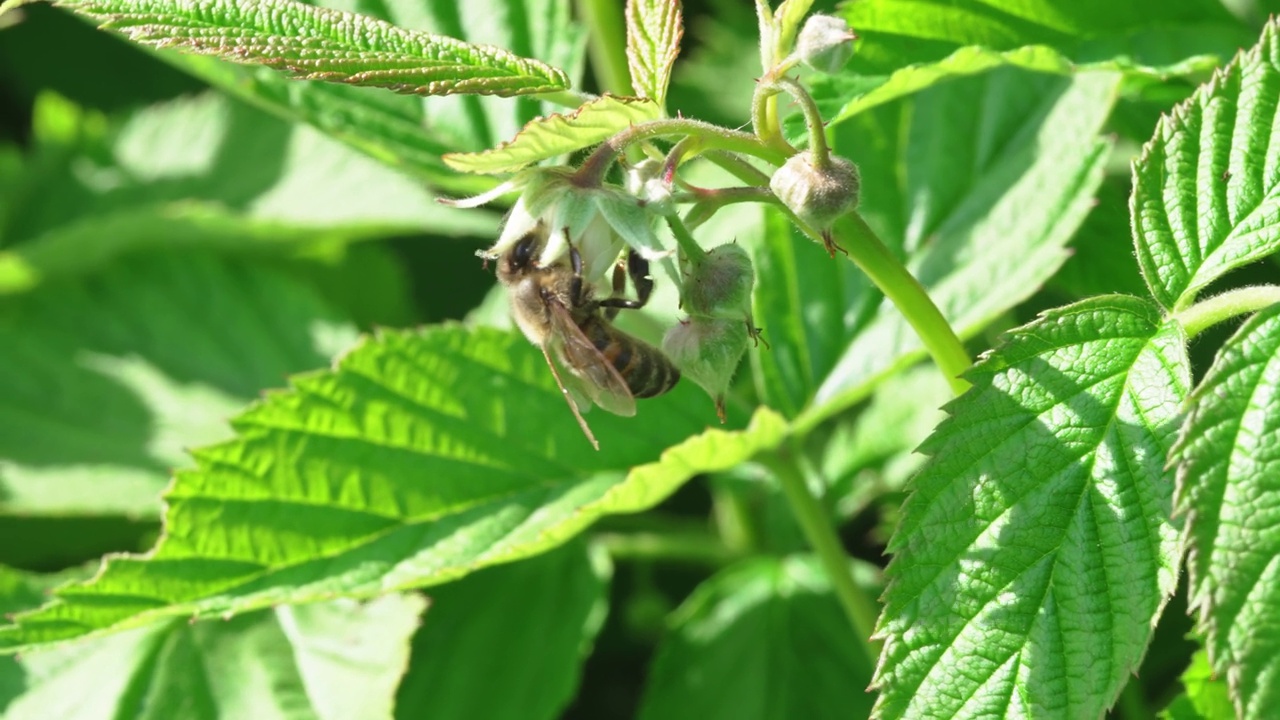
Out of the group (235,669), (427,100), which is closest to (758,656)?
(235,669)

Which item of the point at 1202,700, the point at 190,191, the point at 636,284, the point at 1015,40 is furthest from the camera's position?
the point at 190,191

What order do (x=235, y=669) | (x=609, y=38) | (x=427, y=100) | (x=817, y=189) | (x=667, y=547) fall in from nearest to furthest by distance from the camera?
(x=817, y=189), (x=235, y=669), (x=427, y=100), (x=609, y=38), (x=667, y=547)

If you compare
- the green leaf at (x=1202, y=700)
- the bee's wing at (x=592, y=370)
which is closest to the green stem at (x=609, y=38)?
the bee's wing at (x=592, y=370)

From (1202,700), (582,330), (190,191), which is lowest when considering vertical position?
(1202,700)

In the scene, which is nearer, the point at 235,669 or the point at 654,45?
the point at 654,45

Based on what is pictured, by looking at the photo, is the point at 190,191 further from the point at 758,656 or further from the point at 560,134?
the point at 560,134

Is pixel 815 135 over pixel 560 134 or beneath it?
beneath

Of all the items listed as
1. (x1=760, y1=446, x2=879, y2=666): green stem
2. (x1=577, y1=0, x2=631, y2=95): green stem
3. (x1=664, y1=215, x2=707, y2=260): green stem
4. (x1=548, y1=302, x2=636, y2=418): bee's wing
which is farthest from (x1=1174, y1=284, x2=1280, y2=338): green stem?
(x1=577, y1=0, x2=631, y2=95): green stem
